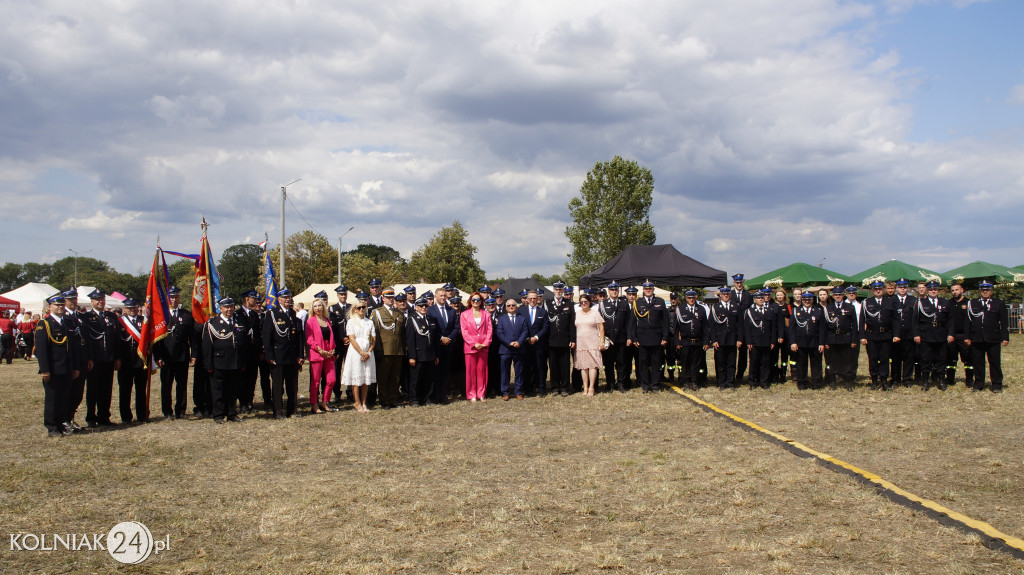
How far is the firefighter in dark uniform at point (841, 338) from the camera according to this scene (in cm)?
1161

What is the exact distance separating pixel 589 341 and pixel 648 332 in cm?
104

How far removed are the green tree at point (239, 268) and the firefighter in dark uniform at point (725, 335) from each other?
74.0 meters

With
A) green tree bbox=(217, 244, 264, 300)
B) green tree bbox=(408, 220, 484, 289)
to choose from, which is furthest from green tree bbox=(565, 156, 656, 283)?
green tree bbox=(217, 244, 264, 300)

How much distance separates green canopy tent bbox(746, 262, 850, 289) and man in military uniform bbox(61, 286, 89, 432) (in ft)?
70.8

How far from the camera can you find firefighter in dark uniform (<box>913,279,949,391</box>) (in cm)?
1118

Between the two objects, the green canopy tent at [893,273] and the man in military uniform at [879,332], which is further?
the green canopy tent at [893,273]

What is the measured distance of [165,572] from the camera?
4.06 metres

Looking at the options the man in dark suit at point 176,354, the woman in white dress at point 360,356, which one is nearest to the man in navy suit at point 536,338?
the woman in white dress at point 360,356

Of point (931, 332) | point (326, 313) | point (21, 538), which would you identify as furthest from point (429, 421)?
point (931, 332)

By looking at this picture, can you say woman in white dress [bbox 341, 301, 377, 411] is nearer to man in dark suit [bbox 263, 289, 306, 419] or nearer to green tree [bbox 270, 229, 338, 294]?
man in dark suit [bbox 263, 289, 306, 419]

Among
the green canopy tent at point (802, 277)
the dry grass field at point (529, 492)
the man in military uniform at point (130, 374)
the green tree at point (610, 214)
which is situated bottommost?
the dry grass field at point (529, 492)

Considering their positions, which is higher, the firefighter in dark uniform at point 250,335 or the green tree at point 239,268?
the green tree at point 239,268

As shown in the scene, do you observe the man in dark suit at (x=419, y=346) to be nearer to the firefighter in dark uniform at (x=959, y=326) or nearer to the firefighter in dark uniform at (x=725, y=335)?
the firefighter in dark uniform at (x=725, y=335)

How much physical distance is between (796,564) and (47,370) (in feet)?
28.6
